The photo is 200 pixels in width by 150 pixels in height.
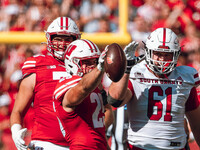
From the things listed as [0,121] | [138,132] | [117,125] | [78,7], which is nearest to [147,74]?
[138,132]

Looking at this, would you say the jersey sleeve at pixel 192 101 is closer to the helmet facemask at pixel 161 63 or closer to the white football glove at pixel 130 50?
the helmet facemask at pixel 161 63

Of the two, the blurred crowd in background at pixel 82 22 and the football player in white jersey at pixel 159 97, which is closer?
the football player in white jersey at pixel 159 97

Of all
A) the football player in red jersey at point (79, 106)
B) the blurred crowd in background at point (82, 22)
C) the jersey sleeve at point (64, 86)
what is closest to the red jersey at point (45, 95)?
the football player in red jersey at point (79, 106)

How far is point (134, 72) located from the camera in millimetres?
3221

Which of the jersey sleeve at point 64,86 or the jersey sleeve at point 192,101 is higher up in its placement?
the jersey sleeve at point 64,86

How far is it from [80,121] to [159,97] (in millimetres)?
706

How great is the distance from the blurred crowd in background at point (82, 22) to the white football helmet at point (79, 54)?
3.14 meters

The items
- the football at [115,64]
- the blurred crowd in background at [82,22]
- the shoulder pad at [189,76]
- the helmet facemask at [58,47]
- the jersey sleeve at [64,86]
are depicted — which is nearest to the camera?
the football at [115,64]

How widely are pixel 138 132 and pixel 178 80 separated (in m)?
0.51

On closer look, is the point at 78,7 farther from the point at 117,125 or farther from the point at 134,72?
the point at 134,72

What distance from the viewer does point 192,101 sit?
10.8ft

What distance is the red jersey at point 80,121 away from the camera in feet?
9.01

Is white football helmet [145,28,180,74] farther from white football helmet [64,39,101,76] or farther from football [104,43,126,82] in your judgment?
football [104,43,126,82]

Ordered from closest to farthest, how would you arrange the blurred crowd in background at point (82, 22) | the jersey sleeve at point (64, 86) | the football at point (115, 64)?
the football at point (115, 64) < the jersey sleeve at point (64, 86) < the blurred crowd in background at point (82, 22)
